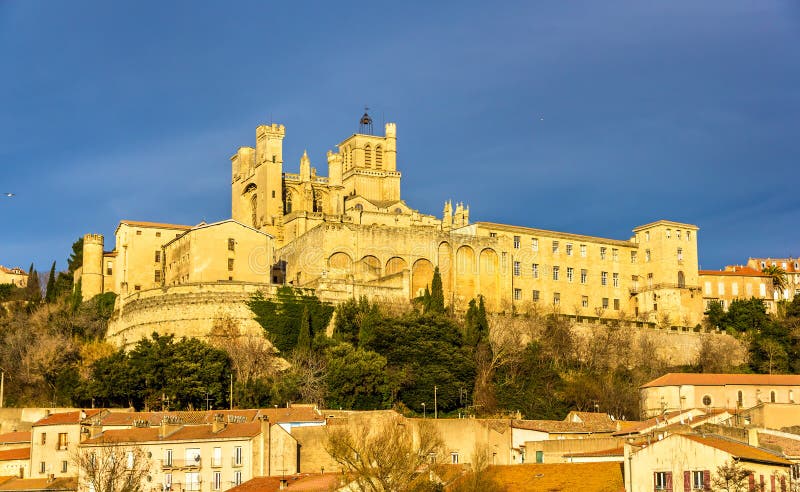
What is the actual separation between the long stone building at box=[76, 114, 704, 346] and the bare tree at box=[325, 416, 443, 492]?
28927mm

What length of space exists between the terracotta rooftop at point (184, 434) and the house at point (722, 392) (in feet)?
82.2

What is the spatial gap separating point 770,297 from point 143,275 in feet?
165

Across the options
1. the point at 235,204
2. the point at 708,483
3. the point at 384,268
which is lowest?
the point at 708,483

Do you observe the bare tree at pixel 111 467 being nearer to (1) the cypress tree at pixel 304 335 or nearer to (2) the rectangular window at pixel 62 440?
(2) the rectangular window at pixel 62 440

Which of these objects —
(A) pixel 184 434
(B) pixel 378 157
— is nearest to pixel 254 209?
(B) pixel 378 157

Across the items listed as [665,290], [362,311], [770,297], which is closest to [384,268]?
[362,311]

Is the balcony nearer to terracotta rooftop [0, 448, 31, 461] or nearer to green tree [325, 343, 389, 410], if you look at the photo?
terracotta rooftop [0, 448, 31, 461]

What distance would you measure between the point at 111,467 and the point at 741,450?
2618cm

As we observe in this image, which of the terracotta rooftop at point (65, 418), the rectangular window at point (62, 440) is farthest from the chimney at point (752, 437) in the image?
the rectangular window at point (62, 440)

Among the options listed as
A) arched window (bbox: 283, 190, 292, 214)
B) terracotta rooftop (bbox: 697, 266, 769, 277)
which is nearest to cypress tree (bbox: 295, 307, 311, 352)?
arched window (bbox: 283, 190, 292, 214)

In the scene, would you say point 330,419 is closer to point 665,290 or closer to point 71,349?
point 71,349

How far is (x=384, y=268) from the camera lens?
84.2 metres

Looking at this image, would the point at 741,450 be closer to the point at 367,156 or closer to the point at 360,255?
the point at 360,255

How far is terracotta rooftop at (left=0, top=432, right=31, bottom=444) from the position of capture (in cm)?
6303
